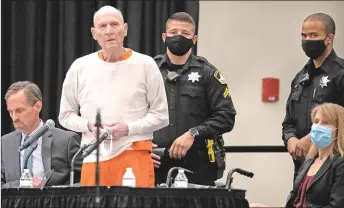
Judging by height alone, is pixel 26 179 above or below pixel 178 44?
below

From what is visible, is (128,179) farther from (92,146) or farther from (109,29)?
(109,29)

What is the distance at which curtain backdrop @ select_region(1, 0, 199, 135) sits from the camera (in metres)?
7.38

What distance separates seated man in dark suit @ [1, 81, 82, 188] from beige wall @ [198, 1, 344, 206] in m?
2.79

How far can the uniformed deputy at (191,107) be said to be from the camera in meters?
5.72

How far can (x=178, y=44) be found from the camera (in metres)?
Answer: 5.76

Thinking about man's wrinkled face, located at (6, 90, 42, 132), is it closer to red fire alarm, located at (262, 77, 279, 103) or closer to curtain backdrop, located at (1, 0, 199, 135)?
curtain backdrop, located at (1, 0, 199, 135)

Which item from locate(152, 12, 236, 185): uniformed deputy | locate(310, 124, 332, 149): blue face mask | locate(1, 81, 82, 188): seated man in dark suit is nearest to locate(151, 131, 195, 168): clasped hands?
locate(152, 12, 236, 185): uniformed deputy

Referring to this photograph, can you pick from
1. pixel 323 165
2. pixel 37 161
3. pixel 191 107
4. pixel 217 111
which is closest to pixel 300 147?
pixel 323 165

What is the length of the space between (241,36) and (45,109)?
1830mm

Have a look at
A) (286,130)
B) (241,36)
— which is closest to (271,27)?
(241,36)

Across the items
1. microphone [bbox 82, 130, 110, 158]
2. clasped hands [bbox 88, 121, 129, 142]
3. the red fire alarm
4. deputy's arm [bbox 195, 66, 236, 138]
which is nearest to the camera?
microphone [bbox 82, 130, 110, 158]

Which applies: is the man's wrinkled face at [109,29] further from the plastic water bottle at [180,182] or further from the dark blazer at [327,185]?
the dark blazer at [327,185]

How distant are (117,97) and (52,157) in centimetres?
66

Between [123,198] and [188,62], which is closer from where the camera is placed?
[123,198]
